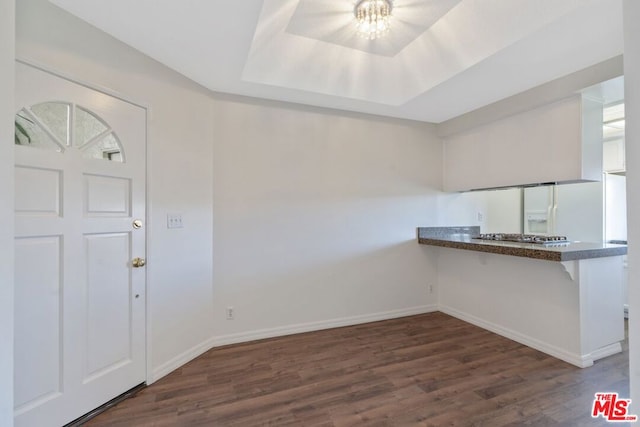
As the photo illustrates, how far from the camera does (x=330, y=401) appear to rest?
1.92 m

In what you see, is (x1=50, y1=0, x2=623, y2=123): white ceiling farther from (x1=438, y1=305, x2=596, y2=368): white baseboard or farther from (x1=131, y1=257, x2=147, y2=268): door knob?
(x1=438, y1=305, x2=596, y2=368): white baseboard

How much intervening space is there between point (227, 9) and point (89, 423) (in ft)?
8.48

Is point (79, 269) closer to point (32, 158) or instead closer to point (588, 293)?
point (32, 158)

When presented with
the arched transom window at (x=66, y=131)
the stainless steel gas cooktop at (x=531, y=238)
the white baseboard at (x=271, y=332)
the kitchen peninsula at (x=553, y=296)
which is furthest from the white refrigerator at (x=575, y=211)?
the arched transom window at (x=66, y=131)

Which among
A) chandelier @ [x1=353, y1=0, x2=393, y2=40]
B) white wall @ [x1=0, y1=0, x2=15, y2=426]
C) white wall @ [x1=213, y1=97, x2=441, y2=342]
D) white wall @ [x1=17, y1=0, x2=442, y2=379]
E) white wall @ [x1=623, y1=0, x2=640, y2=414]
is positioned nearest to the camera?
white wall @ [x1=623, y1=0, x2=640, y2=414]

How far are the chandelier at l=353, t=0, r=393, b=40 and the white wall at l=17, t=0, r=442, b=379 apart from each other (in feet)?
3.52

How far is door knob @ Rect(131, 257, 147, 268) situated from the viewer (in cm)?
202

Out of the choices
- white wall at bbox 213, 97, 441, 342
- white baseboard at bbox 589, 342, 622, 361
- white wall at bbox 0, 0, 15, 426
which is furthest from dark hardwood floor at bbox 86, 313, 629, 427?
white wall at bbox 0, 0, 15, 426

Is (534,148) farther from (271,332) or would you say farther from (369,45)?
(271,332)

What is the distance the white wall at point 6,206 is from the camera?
1.14 m

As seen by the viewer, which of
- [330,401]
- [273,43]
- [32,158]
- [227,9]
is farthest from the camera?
[273,43]

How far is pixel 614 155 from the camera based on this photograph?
3.52 meters

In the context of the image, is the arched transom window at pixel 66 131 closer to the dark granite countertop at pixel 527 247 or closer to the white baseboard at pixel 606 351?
the dark granite countertop at pixel 527 247

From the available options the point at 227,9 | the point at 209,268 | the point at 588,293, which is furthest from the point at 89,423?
the point at 588,293
